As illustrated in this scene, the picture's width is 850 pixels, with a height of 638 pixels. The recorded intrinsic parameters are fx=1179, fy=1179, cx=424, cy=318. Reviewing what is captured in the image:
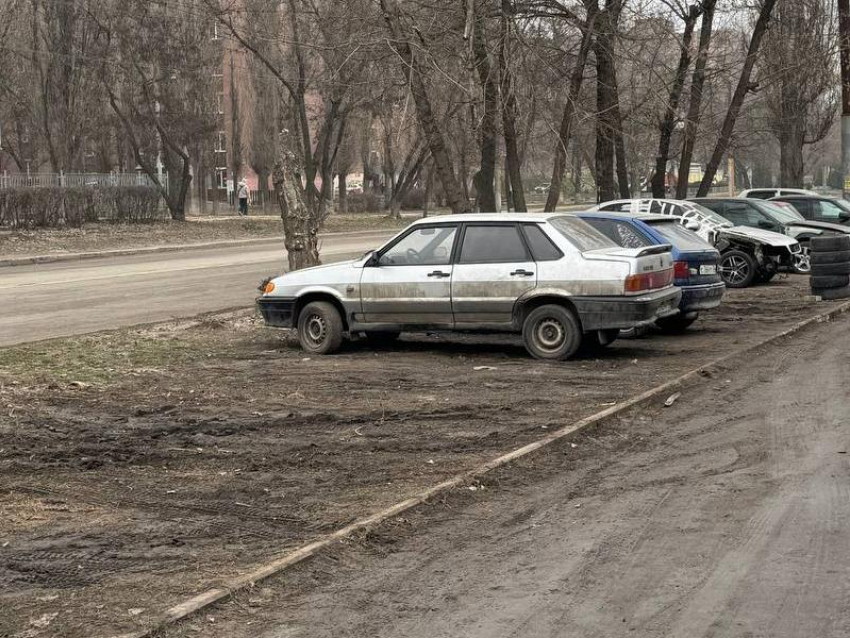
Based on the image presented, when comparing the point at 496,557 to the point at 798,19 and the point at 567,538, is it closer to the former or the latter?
the point at 567,538

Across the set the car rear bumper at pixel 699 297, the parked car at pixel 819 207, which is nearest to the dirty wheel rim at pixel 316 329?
the car rear bumper at pixel 699 297

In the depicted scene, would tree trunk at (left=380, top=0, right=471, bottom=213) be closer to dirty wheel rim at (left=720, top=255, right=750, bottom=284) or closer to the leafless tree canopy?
the leafless tree canopy

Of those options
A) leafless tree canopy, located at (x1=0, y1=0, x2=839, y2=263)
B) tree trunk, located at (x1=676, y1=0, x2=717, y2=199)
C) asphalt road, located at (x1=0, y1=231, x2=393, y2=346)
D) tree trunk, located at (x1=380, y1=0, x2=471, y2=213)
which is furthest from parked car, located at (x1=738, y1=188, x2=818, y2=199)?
tree trunk, located at (x1=380, y1=0, x2=471, y2=213)

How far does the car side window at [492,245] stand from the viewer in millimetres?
12469

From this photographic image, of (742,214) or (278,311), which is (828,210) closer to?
(742,214)

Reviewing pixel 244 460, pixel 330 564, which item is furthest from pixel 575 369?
pixel 330 564

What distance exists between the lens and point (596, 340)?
43.9 feet

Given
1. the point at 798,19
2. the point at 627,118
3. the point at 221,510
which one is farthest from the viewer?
the point at 798,19

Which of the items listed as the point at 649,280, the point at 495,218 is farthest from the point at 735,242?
the point at 495,218

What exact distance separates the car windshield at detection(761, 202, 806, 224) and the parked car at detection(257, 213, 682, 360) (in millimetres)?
11894

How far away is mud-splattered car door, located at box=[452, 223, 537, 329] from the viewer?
1234 cm

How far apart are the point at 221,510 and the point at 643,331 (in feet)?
30.0

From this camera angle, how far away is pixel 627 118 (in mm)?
24484

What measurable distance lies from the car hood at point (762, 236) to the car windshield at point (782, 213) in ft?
6.66
